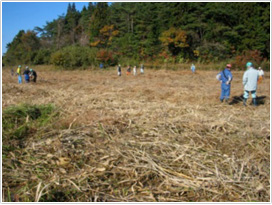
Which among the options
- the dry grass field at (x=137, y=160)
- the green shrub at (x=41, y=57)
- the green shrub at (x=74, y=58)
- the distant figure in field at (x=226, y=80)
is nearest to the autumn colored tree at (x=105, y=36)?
the green shrub at (x=74, y=58)

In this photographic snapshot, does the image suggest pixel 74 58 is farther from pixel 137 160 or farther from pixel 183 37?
pixel 137 160

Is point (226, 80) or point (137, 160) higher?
point (226, 80)

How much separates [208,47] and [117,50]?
1699 centimetres

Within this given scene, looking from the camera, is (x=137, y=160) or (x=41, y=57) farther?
(x=41, y=57)

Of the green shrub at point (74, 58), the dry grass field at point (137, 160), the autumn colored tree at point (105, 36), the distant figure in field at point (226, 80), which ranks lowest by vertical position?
the dry grass field at point (137, 160)

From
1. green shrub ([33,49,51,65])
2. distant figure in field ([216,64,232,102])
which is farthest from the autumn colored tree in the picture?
distant figure in field ([216,64,232,102])

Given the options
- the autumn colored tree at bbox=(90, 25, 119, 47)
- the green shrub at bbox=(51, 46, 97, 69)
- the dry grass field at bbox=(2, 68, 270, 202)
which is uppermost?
the autumn colored tree at bbox=(90, 25, 119, 47)

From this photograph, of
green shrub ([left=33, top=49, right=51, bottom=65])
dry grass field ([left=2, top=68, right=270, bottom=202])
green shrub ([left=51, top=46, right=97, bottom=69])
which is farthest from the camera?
green shrub ([left=33, top=49, right=51, bottom=65])

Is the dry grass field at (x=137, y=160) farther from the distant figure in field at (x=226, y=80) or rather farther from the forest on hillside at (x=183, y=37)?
the forest on hillside at (x=183, y=37)

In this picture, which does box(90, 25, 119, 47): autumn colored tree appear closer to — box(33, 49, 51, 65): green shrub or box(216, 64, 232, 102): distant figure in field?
box(33, 49, 51, 65): green shrub

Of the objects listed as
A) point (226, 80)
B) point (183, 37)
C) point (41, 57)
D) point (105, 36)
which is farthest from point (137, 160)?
point (105, 36)

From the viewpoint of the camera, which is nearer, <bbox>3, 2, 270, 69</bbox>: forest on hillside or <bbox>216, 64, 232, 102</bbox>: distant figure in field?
<bbox>216, 64, 232, 102</bbox>: distant figure in field

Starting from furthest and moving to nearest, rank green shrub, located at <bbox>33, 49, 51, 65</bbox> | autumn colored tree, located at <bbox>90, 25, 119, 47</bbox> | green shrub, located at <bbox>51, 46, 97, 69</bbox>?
autumn colored tree, located at <bbox>90, 25, 119, 47</bbox> < green shrub, located at <bbox>33, 49, 51, 65</bbox> < green shrub, located at <bbox>51, 46, 97, 69</bbox>

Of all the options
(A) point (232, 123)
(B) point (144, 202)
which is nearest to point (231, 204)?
(B) point (144, 202)
